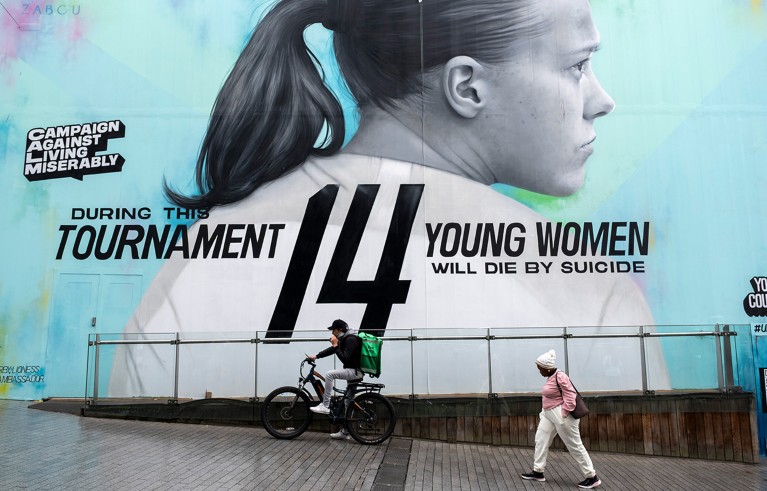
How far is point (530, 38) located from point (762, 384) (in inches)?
333

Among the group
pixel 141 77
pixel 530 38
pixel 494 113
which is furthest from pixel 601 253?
pixel 141 77

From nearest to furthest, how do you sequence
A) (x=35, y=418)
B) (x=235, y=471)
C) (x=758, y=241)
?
(x=235, y=471) → (x=35, y=418) → (x=758, y=241)

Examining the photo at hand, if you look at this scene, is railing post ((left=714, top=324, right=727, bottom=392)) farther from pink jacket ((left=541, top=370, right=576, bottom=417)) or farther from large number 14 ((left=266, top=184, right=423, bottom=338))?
large number 14 ((left=266, top=184, right=423, bottom=338))

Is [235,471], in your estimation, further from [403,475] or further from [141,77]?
[141,77]

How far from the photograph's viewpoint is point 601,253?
43.1ft

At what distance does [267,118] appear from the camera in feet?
44.1

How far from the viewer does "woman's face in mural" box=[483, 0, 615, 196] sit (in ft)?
43.8

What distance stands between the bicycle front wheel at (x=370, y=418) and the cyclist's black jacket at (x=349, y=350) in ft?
1.64

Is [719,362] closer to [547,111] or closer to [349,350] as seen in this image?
[547,111]

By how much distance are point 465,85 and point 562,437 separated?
812 centimetres

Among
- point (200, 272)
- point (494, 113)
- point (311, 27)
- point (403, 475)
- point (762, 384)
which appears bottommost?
point (403, 475)

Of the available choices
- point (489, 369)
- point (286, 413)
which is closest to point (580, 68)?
point (489, 369)

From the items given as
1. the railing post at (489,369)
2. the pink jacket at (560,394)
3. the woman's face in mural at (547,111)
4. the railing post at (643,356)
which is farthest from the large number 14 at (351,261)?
the pink jacket at (560,394)

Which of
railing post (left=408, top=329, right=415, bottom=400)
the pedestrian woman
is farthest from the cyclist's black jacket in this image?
the pedestrian woman
